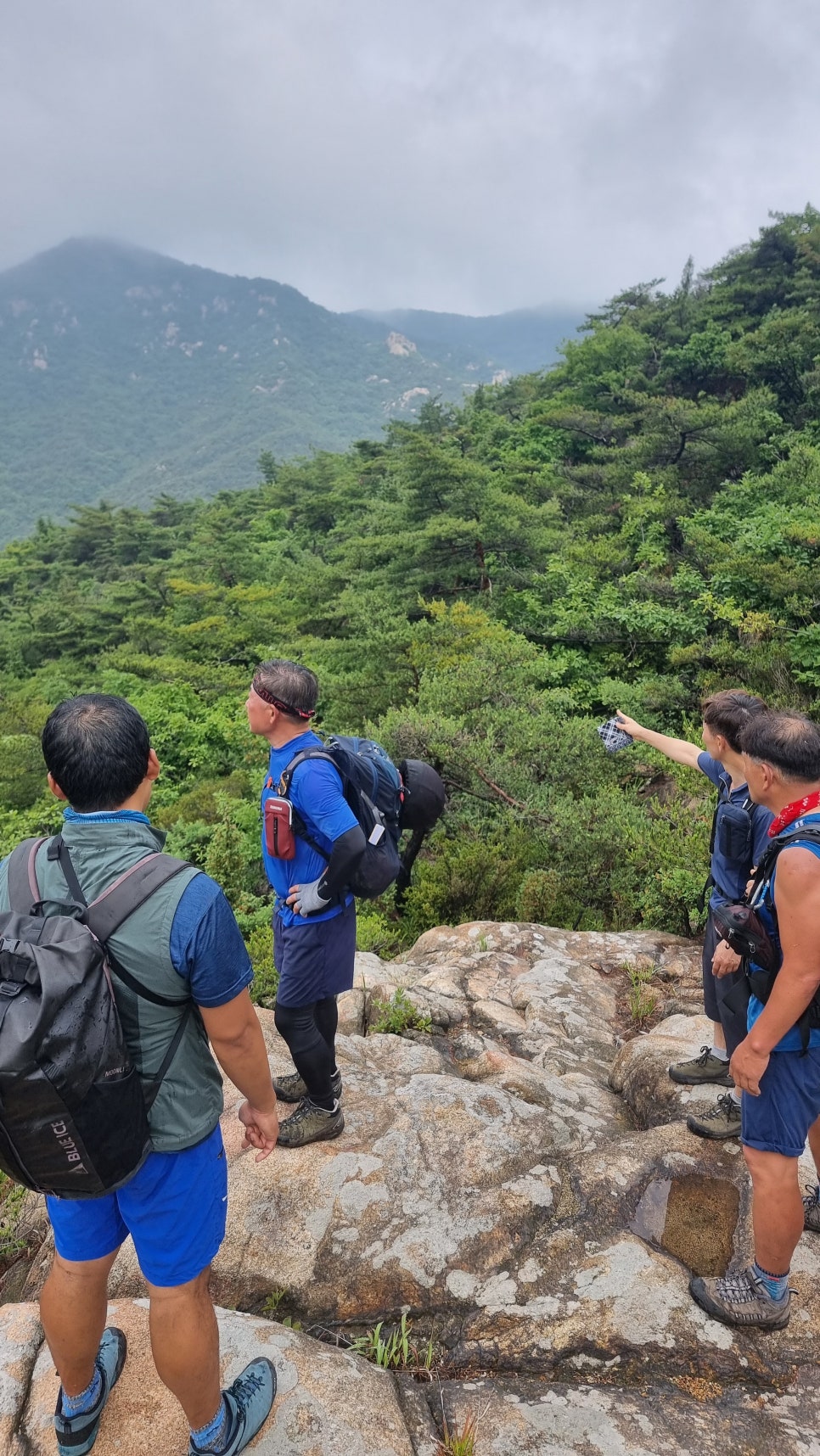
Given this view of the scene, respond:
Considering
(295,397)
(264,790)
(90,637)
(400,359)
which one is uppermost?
(400,359)

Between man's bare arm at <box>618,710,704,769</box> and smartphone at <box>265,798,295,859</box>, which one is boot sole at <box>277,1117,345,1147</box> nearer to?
smartphone at <box>265,798,295,859</box>

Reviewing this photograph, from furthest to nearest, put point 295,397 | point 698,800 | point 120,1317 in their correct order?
point 295,397
point 698,800
point 120,1317

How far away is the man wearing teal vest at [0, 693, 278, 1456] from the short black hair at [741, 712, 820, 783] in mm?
1499

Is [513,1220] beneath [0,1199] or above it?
above

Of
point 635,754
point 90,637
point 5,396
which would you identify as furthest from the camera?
point 5,396

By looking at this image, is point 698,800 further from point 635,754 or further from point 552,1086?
point 552,1086

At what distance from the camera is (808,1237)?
2322 millimetres

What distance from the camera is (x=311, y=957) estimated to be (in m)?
2.53

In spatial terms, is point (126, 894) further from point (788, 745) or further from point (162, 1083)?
point (788, 745)

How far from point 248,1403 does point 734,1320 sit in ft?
4.55

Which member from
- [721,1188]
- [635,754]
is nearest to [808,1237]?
[721,1188]

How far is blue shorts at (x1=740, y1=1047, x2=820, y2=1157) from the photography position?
1.95 metres

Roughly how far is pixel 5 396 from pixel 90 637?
478ft

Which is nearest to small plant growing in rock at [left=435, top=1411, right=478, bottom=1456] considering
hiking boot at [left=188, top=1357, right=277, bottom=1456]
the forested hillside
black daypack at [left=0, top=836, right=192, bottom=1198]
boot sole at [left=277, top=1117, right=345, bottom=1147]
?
hiking boot at [left=188, top=1357, right=277, bottom=1456]
